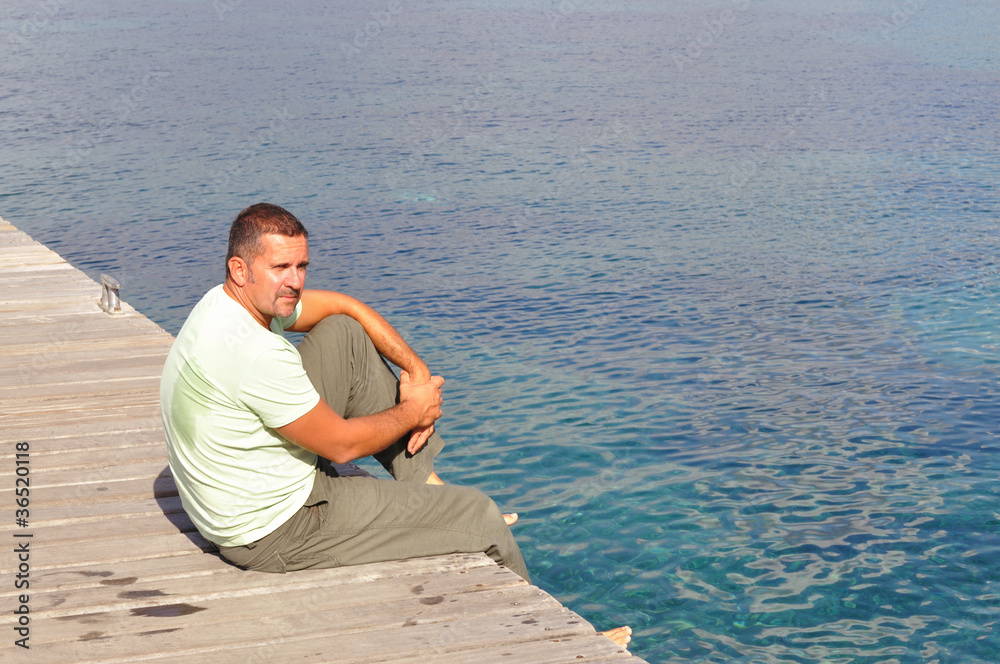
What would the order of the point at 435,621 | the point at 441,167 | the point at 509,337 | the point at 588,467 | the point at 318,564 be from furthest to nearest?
the point at 441,167, the point at 509,337, the point at 588,467, the point at 318,564, the point at 435,621

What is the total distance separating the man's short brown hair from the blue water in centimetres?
418

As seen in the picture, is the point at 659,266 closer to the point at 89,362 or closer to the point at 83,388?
the point at 89,362

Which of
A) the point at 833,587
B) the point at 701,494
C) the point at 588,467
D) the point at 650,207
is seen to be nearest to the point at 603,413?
the point at 588,467

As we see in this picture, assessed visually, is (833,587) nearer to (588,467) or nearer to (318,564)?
(588,467)

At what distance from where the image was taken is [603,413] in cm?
1029

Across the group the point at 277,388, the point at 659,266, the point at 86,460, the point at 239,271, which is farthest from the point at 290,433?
the point at 659,266

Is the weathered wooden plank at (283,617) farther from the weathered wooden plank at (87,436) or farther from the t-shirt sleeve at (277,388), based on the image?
the weathered wooden plank at (87,436)

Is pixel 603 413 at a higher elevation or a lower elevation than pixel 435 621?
lower

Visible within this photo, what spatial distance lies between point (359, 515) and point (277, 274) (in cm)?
124

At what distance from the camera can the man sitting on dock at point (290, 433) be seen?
4.04 m

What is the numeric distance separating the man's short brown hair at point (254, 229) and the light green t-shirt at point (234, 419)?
216 mm

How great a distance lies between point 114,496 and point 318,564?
1.59 meters

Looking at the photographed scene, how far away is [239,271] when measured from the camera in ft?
13.7

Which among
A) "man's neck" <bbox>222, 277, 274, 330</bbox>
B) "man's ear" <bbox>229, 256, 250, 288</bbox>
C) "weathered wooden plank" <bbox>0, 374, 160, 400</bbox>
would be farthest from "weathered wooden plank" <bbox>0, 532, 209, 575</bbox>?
"weathered wooden plank" <bbox>0, 374, 160, 400</bbox>
